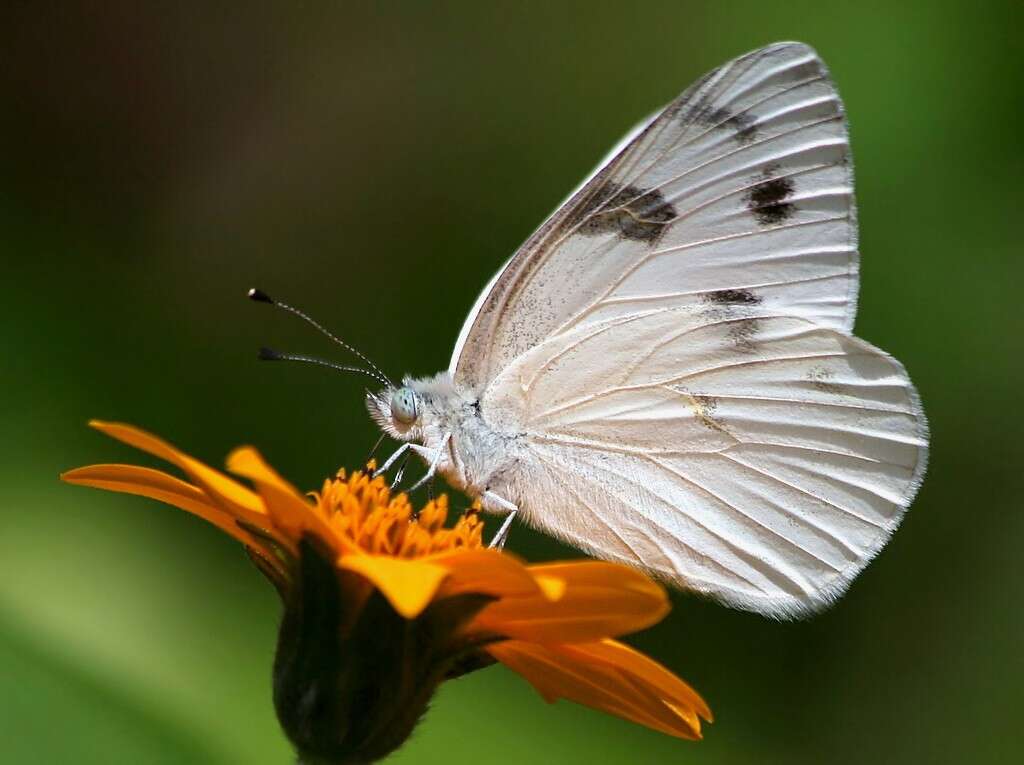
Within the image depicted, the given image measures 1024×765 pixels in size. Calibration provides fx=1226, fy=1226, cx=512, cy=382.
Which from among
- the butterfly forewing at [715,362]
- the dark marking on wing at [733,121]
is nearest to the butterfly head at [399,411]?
the butterfly forewing at [715,362]

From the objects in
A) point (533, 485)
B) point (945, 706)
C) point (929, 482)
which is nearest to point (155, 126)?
point (533, 485)

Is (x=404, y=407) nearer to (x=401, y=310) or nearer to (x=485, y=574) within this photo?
(x=485, y=574)

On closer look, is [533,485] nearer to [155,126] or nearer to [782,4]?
[782,4]

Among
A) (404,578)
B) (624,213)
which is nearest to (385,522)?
(404,578)

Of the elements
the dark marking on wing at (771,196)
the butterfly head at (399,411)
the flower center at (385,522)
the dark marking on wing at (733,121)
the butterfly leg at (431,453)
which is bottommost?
the flower center at (385,522)

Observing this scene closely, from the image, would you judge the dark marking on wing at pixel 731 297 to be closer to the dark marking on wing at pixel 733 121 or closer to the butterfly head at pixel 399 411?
the dark marking on wing at pixel 733 121

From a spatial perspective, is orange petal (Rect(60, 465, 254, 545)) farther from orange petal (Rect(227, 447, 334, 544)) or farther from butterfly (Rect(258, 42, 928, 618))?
butterfly (Rect(258, 42, 928, 618))

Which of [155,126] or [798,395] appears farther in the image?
[155,126]
